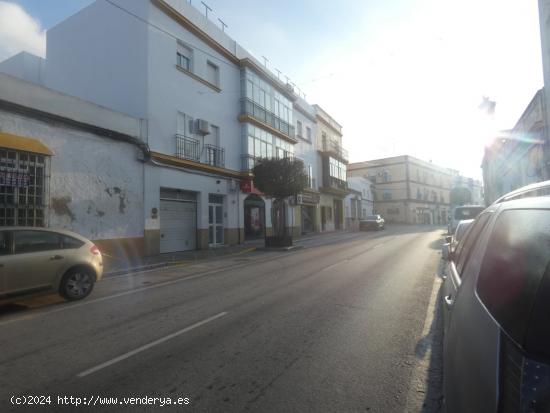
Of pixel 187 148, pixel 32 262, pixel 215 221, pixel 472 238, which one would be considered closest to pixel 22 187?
pixel 32 262

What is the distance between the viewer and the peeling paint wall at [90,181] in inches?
480

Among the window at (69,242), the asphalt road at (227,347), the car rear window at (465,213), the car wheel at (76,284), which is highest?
the car rear window at (465,213)

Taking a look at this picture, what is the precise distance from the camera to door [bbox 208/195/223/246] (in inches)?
807

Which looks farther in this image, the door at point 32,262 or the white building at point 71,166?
the white building at point 71,166

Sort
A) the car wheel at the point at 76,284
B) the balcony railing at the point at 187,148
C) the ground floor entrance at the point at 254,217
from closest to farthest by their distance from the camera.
A: the car wheel at the point at 76,284, the balcony railing at the point at 187,148, the ground floor entrance at the point at 254,217

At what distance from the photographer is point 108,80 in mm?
17625

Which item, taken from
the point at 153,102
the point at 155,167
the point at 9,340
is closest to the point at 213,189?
the point at 155,167

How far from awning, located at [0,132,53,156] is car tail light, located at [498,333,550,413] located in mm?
12848

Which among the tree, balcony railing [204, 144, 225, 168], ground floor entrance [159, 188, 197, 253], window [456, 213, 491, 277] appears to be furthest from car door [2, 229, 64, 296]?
balcony railing [204, 144, 225, 168]

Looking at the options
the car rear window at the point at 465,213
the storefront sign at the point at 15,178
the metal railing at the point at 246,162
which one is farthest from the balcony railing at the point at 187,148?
the car rear window at the point at 465,213

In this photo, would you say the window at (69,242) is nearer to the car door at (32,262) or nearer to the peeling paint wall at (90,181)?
the car door at (32,262)

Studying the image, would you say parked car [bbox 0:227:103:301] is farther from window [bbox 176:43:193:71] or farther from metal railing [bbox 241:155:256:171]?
metal railing [bbox 241:155:256:171]

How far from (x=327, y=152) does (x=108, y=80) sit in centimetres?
2295

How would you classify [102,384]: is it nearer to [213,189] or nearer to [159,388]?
[159,388]
